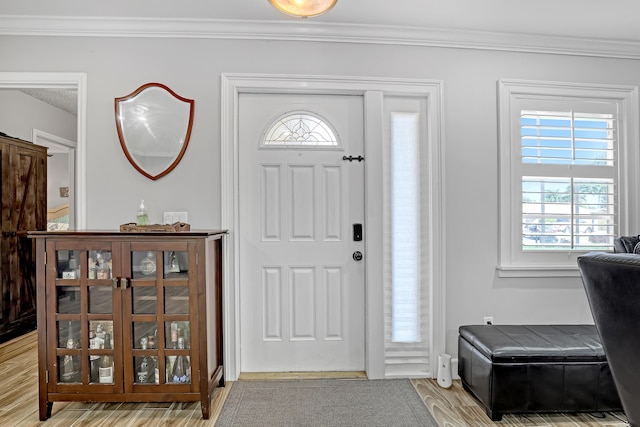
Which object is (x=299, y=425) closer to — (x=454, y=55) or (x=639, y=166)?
(x=454, y=55)

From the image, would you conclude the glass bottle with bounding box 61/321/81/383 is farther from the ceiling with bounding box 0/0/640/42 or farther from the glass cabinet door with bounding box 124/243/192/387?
the ceiling with bounding box 0/0/640/42

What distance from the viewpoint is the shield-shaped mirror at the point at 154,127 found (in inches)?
95.9

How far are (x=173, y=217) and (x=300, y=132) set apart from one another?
3.56 ft

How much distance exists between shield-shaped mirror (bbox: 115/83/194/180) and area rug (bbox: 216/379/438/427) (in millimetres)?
1597

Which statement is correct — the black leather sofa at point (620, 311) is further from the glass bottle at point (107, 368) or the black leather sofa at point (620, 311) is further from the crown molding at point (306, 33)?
the glass bottle at point (107, 368)

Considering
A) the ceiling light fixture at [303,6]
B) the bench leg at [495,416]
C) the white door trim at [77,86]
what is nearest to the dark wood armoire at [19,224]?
the white door trim at [77,86]

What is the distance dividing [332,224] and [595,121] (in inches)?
85.6

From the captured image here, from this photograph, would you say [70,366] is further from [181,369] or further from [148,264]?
[148,264]

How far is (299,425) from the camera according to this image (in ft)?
6.48

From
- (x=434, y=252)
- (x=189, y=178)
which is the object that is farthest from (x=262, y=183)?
(x=434, y=252)

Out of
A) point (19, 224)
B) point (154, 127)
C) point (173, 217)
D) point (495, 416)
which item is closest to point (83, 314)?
point (173, 217)

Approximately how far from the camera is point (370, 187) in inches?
101

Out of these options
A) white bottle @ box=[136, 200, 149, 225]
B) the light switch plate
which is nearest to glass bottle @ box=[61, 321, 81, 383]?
white bottle @ box=[136, 200, 149, 225]

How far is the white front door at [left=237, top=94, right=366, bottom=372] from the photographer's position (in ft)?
8.57
